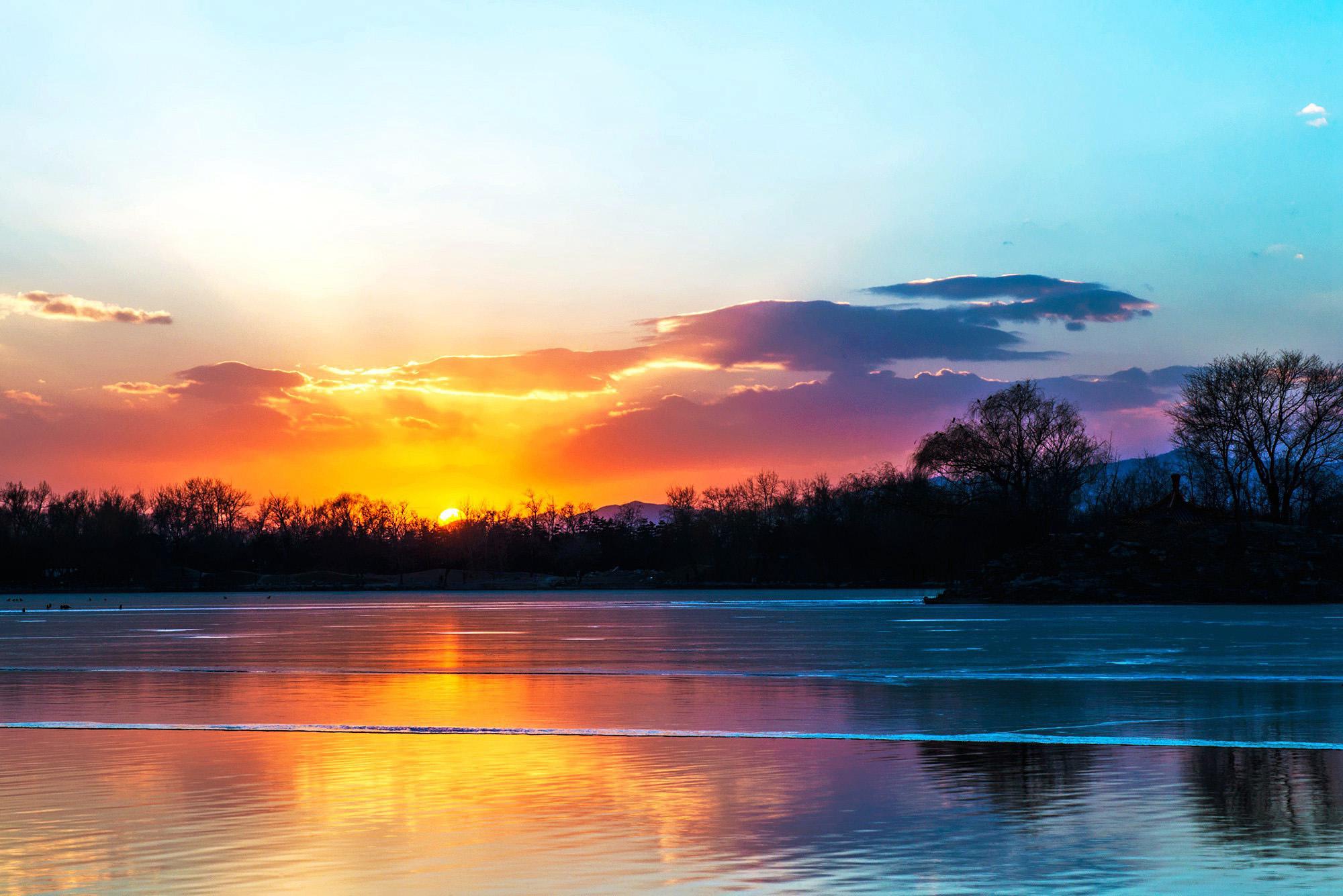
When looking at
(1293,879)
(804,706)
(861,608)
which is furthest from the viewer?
(861,608)

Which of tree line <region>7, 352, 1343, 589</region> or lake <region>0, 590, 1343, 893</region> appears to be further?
tree line <region>7, 352, 1343, 589</region>

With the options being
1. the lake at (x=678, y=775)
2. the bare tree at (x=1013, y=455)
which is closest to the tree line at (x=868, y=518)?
the bare tree at (x=1013, y=455)

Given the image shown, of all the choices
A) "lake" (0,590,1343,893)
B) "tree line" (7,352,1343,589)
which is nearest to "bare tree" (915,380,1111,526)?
"tree line" (7,352,1343,589)

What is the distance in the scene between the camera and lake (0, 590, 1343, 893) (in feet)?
24.5

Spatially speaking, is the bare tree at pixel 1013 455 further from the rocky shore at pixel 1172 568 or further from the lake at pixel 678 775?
the lake at pixel 678 775

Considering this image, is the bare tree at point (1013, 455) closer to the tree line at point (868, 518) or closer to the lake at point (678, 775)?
the tree line at point (868, 518)

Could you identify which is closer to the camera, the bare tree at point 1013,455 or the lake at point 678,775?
the lake at point 678,775

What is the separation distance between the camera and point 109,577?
166 meters

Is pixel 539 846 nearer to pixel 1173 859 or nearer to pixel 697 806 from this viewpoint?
pixel 697 806

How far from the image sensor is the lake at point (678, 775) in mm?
7477

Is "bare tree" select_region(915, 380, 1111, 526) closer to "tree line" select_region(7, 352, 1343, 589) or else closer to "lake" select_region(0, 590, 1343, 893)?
"tree line" select_region(7, 352, 1343, 589)

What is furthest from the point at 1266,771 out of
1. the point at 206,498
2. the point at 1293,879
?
the point at 206,498

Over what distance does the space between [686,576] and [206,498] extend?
255 ft

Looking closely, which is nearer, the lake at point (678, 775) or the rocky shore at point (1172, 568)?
the lake at point (678, 775)
